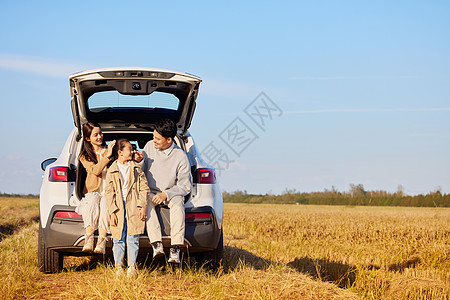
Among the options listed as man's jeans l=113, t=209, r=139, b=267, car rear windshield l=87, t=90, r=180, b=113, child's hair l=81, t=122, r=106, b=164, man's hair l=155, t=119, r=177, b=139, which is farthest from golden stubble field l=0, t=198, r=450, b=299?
car rear windshield l=87, t=90, r=180, b=113

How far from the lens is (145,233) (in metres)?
5.50

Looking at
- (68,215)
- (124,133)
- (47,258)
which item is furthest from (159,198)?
(47,258)

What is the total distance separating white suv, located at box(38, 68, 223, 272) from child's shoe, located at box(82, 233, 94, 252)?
0.07 meters

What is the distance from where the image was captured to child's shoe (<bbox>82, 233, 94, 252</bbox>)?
532 centimetres

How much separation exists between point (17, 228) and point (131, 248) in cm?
1354

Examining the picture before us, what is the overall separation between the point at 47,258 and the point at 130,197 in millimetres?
1471

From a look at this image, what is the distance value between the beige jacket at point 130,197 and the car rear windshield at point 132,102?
1195 millimetres

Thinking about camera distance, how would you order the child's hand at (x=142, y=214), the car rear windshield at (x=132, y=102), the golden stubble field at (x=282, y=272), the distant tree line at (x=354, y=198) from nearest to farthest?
the golden stubble field at (x=282, y=272) → the child's hand at (x=142, y=214) → the car rear windshield at (x=132, y=102) → the distant tree line at (x=354, y=198)

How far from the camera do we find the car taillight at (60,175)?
5656 mm

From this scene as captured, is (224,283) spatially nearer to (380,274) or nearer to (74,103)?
(74,103)

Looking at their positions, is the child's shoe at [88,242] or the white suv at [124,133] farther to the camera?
the white suv at [124,133]

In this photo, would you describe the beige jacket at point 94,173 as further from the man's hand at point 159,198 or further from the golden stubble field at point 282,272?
the golden stubble field at point 282,272

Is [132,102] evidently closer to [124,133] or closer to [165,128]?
[124,133]

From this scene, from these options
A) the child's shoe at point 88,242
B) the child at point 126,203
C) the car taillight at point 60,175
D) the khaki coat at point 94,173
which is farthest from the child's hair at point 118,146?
the child's shoe at point 88,242
